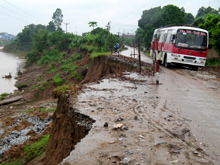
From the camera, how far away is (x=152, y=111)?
5477 mm

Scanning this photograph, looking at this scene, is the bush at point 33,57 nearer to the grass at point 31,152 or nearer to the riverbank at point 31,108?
the riverbank at point 31,108

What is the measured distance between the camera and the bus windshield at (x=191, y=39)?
13.5 meters

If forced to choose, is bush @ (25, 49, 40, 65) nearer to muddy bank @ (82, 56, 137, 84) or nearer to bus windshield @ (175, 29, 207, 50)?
muddy bank @ (82, 56, 137, 84)

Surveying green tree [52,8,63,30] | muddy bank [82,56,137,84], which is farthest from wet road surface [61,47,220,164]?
green tree [52,8,63,30]

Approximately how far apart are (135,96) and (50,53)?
35774mm

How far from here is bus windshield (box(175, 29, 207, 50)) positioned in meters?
13.5

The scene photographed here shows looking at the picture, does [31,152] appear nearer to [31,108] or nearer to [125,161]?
[31,108]

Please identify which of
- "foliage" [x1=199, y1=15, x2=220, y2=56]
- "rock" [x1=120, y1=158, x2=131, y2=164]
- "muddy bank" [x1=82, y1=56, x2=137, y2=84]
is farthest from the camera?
Answer: "foliage" [x1=199, y1=15, x2=220, y2=56]

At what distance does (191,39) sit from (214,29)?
5.41m

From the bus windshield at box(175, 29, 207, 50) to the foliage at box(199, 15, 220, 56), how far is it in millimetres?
2901

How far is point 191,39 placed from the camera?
44.5 feet

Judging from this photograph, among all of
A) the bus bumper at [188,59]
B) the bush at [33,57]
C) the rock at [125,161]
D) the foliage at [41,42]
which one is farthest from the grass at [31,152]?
the foliage at [41,42]

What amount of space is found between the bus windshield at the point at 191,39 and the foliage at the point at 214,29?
2901 mm

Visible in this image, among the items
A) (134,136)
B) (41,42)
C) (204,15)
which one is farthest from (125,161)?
(204,15)
